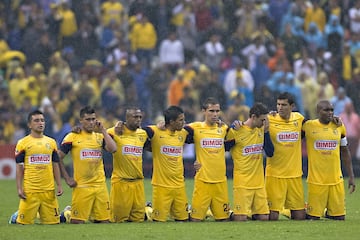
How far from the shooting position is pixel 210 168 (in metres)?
19.0

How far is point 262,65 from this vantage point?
3198cm

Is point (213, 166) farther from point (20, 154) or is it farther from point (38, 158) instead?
point (20, 154)

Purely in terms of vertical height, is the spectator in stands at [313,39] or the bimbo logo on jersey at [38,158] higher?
the spectator in stands at [313,39]

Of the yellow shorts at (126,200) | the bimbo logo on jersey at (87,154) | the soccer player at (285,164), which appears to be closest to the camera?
the bimbo logo on jersey at (87,154)

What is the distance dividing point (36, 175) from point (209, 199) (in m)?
2.81

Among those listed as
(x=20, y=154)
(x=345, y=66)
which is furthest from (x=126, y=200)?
(x=345, y=66)

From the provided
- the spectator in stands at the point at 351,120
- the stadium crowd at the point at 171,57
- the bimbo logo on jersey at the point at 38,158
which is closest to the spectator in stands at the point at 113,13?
the stadium crowd at the point at 171,57

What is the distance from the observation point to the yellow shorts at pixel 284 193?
758 inches

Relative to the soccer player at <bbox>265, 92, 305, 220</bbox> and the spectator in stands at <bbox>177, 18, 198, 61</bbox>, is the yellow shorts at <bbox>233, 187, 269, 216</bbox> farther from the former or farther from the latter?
the spectator in stands at <bbox>177, 18, 198, 61</bbox>

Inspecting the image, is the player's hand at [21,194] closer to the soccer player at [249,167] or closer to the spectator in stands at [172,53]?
the soccer player at [249,167]

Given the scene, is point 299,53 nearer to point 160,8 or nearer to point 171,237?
point 160,8

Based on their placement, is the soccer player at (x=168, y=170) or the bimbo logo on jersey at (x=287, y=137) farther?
the bimbo logo on jersey at (x=287, y=137)

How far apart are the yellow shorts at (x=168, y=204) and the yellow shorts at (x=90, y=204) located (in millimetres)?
798

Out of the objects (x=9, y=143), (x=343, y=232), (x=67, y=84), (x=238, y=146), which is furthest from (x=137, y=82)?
(x=343, y=232)
